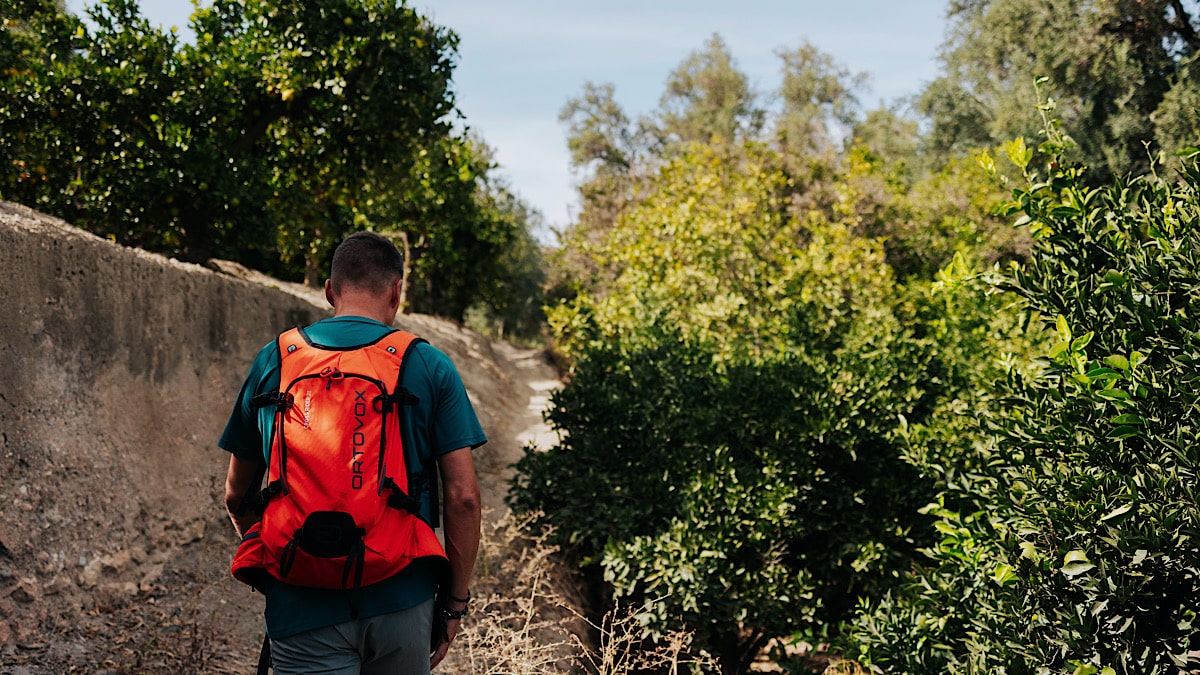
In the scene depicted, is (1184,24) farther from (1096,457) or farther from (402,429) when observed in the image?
(402,429)

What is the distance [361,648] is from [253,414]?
71cm

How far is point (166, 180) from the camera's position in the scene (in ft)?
28.0

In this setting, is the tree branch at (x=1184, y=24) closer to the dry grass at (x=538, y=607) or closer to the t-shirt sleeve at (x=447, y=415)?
the dry grass at (x=538, y=607)

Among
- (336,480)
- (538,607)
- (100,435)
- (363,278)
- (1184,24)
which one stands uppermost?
(1184,24)

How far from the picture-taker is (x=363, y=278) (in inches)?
95.7

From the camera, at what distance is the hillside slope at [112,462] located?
4.52 meters

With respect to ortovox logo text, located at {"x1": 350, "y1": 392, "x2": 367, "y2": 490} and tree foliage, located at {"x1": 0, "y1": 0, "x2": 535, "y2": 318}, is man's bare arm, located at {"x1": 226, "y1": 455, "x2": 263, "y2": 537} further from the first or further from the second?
tree foliage, located at {"x1": 0, "y1": 0, "x2": 535, "y2": 318}

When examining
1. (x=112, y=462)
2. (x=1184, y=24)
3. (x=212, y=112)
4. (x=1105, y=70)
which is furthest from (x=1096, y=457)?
(x=1184, y=24)

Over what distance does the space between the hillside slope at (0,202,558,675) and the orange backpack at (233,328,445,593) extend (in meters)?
2.92

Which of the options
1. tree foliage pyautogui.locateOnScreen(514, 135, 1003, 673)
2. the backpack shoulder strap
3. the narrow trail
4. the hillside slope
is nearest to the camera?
the backpack shoulder strap

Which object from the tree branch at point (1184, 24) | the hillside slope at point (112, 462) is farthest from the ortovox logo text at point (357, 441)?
the tree branch at point (1184, 24)

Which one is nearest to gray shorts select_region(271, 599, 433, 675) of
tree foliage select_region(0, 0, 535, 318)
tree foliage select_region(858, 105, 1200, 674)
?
tree foliage select_region(858, 105, 1200, 674)

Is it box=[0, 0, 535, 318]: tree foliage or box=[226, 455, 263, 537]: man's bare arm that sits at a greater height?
box=[0, 0, 535, 318]: tree foliage

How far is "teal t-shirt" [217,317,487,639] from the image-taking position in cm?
215
